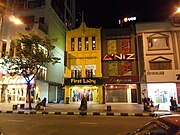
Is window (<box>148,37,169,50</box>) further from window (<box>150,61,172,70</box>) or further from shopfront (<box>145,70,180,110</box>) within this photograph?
shopfront (<box>145,70,180,110</box>)

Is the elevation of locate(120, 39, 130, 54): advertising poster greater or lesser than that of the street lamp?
lesser

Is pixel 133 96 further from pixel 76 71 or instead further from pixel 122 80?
pixel 76 71

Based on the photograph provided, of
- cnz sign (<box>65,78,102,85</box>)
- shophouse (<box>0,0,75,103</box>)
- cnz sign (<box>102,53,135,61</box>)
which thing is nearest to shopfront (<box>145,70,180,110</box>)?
cnz sign (<box>102,53,135,61</box>)

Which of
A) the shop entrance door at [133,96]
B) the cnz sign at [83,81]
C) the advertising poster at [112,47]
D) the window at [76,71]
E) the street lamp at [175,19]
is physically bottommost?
the shop entrance door at [133,96]

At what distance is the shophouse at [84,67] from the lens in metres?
26.1

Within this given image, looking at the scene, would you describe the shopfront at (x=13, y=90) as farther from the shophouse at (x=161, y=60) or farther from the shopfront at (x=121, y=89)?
the shophouse at (x=161, y=60)

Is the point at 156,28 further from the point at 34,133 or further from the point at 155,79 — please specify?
the point at 34,133

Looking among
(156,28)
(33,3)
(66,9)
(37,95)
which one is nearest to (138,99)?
(156,28)

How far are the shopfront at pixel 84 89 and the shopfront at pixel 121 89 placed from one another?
1.24 meters

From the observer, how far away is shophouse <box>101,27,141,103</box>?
83.0 ft

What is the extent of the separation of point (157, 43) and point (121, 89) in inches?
335

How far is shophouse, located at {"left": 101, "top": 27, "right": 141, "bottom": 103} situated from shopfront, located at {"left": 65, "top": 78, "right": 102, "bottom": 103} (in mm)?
1058

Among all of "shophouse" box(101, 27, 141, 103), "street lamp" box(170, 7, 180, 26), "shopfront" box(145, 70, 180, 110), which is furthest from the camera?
"shophouse" box(101, 27, 141, 103)

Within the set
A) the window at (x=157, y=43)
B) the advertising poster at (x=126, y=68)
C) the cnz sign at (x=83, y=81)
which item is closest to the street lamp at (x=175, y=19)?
the window at (x=157, y=43)
